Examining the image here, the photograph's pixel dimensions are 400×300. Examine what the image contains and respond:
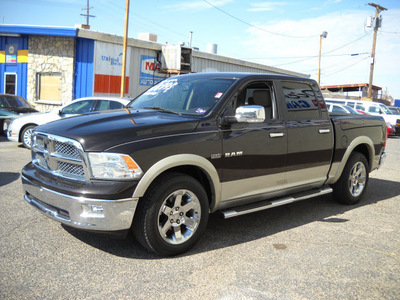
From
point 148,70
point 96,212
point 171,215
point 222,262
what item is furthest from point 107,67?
point 222,262

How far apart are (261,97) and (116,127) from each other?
1983 millimetres

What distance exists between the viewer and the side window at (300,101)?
5.21 metres

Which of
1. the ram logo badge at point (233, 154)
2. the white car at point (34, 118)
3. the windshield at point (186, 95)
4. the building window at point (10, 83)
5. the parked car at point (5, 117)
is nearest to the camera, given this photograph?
the ram logo badge at point (233, 154)

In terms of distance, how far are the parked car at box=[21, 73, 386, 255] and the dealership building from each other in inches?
590

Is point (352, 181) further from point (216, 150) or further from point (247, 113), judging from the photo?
point (216, 150)

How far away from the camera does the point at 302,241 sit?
4.55 metres

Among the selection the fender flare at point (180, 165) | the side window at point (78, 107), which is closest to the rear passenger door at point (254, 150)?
the fender flare at point (180, 165)

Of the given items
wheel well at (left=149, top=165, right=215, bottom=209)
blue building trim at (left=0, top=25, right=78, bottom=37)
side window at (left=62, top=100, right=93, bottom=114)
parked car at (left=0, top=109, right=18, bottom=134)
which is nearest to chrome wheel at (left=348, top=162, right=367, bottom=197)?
wheel well at (left=149, top=165, right=215, bottom=209)

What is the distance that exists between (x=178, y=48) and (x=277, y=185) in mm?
17456

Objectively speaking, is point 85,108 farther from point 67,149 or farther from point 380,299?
point 380,299

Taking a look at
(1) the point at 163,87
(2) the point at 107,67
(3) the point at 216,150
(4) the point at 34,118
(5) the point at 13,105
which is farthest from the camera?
(2) the point at 107,67

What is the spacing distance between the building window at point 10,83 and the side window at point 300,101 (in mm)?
18917

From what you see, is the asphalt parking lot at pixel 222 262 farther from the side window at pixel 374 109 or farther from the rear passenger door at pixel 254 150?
the side window at pixel 374 109

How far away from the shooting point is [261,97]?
198 inches
